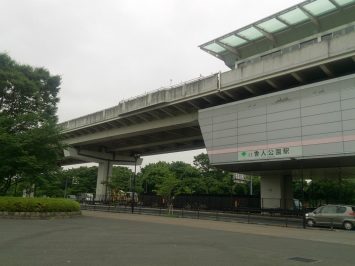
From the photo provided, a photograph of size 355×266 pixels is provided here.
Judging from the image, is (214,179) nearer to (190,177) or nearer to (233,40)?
Answer: (190,177)

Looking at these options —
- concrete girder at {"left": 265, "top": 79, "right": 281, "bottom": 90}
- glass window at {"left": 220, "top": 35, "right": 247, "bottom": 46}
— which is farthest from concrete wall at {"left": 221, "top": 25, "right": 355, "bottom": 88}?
glass window at {"left": 220, "top": 35, "right": 247, "bottom": 46}

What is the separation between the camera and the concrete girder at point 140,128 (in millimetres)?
38669

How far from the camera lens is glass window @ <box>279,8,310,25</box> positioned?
3039cm

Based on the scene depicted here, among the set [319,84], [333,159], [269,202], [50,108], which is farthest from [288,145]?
[50,108]

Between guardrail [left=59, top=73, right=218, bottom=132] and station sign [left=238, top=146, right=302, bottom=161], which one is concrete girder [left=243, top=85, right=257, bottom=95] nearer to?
guardrail [left=59, top=73, right=218, bottom=132]

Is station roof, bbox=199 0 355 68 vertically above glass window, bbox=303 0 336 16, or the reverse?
glass window, bbox=303 0 336 16

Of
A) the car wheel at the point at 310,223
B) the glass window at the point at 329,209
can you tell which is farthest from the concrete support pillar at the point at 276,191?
the glass window at the point at 329,209

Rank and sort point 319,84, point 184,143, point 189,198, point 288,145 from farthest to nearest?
point 184,143 → point 189,198 → point 288,145 → point 319,84

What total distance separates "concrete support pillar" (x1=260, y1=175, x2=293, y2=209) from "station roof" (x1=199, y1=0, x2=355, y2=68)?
1350 centimetres

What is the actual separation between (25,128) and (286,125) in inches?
802

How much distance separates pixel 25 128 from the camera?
93.2 ft

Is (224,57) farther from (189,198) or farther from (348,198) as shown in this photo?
(348,198)

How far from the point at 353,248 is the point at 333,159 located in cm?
1679

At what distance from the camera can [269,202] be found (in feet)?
129
